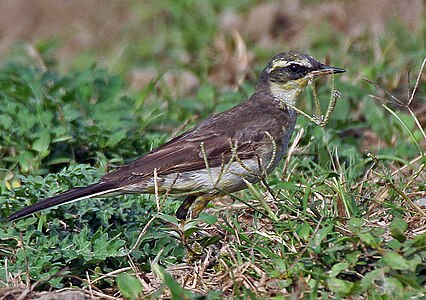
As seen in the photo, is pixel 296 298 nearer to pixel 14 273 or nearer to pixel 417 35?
pixel 14 273

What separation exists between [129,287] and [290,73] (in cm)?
263

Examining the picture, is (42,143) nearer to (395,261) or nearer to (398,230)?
(398,230)

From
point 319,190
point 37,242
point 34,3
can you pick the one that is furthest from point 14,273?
point 34,3

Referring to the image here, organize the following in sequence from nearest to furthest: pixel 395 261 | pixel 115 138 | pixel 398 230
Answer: pixel 395 261 < pixel 398 230 < pixel 115 138

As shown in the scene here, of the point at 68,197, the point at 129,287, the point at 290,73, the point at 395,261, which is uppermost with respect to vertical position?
the point at 290,73

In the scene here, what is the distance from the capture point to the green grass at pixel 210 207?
5.25 meters

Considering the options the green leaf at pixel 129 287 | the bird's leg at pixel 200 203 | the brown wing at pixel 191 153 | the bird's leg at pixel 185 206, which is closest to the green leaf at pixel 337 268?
the green leaf at pixel 129 287

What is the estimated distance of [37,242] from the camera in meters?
5.86

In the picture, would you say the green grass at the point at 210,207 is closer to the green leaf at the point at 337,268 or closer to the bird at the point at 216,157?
the green leaf at the point at 337,268

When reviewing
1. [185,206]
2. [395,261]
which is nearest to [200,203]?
[185,206]

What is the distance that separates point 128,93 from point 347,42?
267 cm

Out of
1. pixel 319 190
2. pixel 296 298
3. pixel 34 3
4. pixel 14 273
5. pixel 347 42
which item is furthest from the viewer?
pixel 34 3

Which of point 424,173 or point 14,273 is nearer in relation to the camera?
point 14,273

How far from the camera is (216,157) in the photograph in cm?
649
